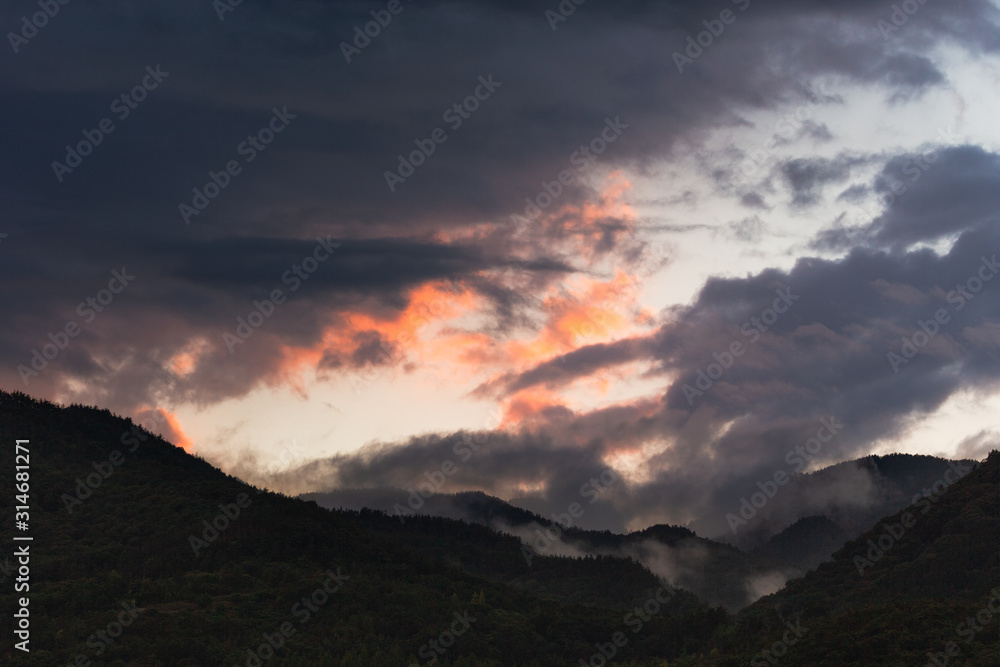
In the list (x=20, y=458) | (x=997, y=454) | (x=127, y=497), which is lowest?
(x=997, y=454)

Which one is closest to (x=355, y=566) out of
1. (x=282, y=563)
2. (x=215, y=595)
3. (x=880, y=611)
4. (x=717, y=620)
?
(x=282, y=563)

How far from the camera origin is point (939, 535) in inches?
5955

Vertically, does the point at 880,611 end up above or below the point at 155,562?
below

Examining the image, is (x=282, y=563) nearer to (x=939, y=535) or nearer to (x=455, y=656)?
(x=455, y=656)

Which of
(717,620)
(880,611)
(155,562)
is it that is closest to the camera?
(880,611)

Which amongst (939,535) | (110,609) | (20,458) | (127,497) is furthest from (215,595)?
(939,535)

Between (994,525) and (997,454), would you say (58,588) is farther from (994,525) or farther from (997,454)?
(997,454)

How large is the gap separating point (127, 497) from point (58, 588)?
4375 centimetres

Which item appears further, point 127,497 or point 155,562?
point 127,497

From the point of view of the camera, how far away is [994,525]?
459ft

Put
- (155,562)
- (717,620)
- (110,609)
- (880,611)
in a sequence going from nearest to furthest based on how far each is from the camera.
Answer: (880,611), (110,609), (155,562), (717,620)

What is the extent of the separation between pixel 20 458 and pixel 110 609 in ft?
222

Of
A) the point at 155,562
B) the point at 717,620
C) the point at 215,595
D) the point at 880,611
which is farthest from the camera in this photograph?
the point at 717,620

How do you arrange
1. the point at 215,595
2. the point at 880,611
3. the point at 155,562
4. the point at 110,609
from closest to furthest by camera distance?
the point at 880,611, the point at 110,609, the point at 215,595, the point at 155,562
